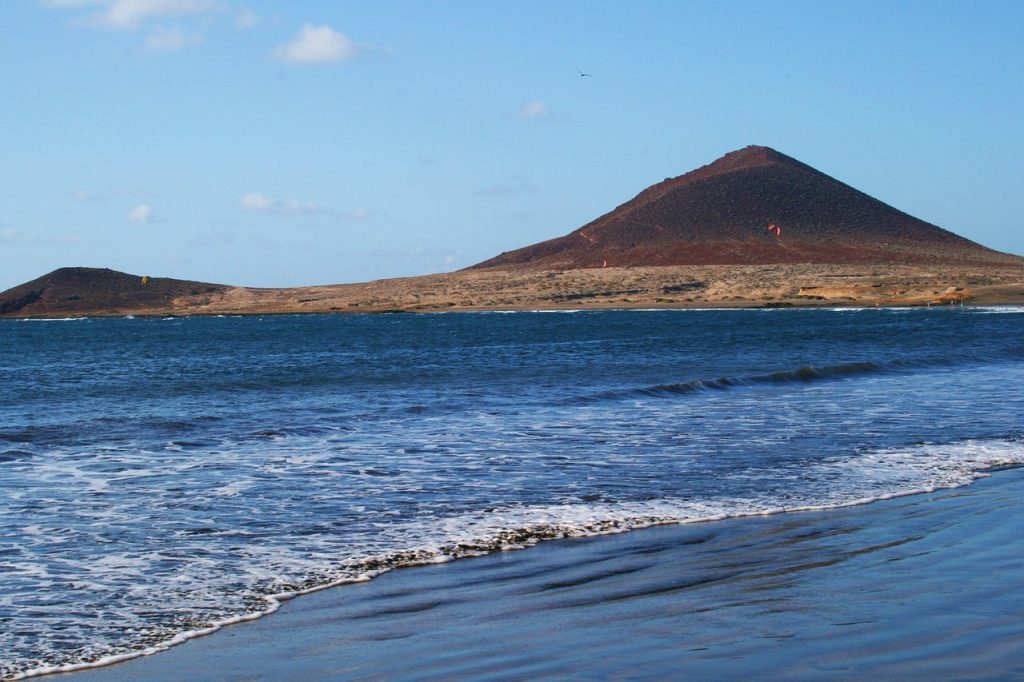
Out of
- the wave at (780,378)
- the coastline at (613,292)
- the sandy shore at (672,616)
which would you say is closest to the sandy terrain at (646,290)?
the coastline at (613,292)

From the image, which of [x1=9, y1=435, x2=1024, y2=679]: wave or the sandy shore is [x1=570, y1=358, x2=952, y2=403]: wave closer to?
[x1=9, y1=435, x2=1024, y2=679]: wave

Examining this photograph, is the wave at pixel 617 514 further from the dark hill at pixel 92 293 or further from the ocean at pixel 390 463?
the dark hill at pixel 92 293

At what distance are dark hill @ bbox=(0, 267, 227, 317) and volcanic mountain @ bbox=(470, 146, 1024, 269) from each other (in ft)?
150

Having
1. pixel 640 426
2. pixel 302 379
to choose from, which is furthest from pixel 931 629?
pixel 302 379

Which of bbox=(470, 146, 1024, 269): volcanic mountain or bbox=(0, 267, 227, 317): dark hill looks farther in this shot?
bbox=(0, 267, 227, 317): dark hill

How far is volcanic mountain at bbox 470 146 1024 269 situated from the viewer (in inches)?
5364

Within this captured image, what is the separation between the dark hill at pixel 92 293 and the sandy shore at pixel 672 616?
138 m

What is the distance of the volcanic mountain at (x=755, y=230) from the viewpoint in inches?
5364

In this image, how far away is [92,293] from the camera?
476 feet

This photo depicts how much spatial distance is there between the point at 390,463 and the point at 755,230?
135m

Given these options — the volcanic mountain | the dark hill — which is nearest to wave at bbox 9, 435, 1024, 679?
the volcanic mountain

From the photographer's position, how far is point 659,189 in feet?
584

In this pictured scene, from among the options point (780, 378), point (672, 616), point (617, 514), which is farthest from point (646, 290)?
point (672, 616)

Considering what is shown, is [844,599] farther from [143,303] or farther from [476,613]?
[143,303]
